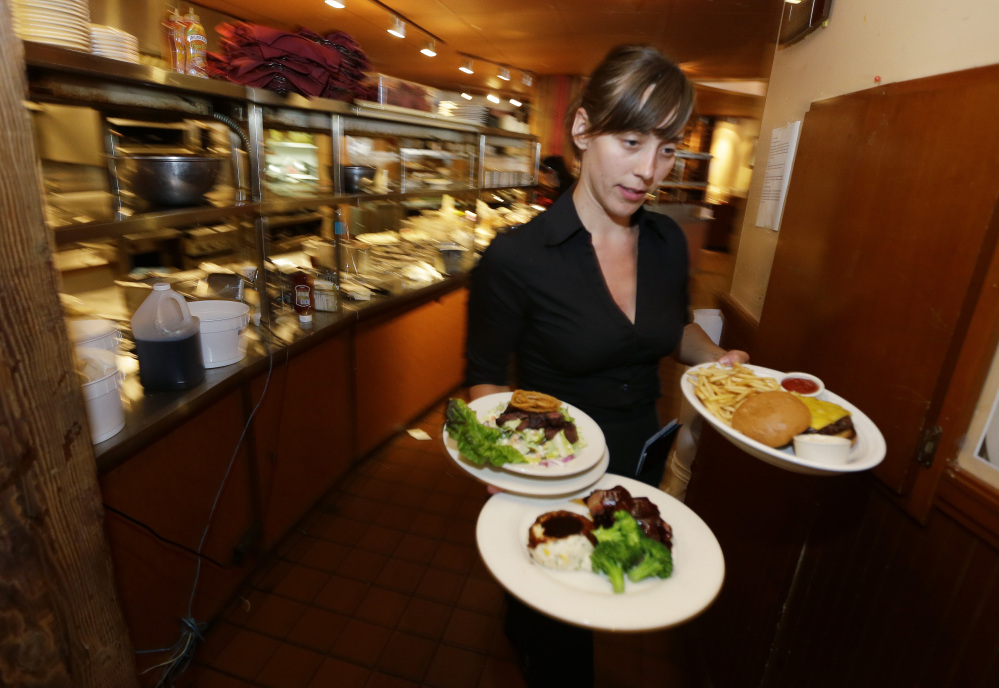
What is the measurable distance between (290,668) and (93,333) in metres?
1.53

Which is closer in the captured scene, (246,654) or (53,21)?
(53,21)

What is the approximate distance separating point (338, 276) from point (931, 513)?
2.97m

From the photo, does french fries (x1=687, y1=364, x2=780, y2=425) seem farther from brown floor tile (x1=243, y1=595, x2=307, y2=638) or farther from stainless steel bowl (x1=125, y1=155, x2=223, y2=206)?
brown floor tile (x1=243, y1=595, x2=307, y2=638)

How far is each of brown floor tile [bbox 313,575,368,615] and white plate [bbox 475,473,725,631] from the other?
1.72 m

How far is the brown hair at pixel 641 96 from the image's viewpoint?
1272mm

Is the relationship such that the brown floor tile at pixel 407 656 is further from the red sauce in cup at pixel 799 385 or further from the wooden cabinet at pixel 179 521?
the red sauce in cup at pixel 799 385

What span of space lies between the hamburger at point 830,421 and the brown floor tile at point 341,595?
7.15 ft

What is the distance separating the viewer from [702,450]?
8.23 ft

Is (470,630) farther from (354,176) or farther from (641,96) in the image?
(354,176)

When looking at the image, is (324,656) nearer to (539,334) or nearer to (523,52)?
(539,334)

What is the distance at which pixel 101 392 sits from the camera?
1.65 meters

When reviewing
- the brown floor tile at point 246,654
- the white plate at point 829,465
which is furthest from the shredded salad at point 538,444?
the brown floor tile at point 246,654

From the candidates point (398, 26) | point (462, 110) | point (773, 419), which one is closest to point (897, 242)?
point (773, 419)

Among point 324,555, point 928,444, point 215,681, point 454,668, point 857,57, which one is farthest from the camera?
point 324,555
